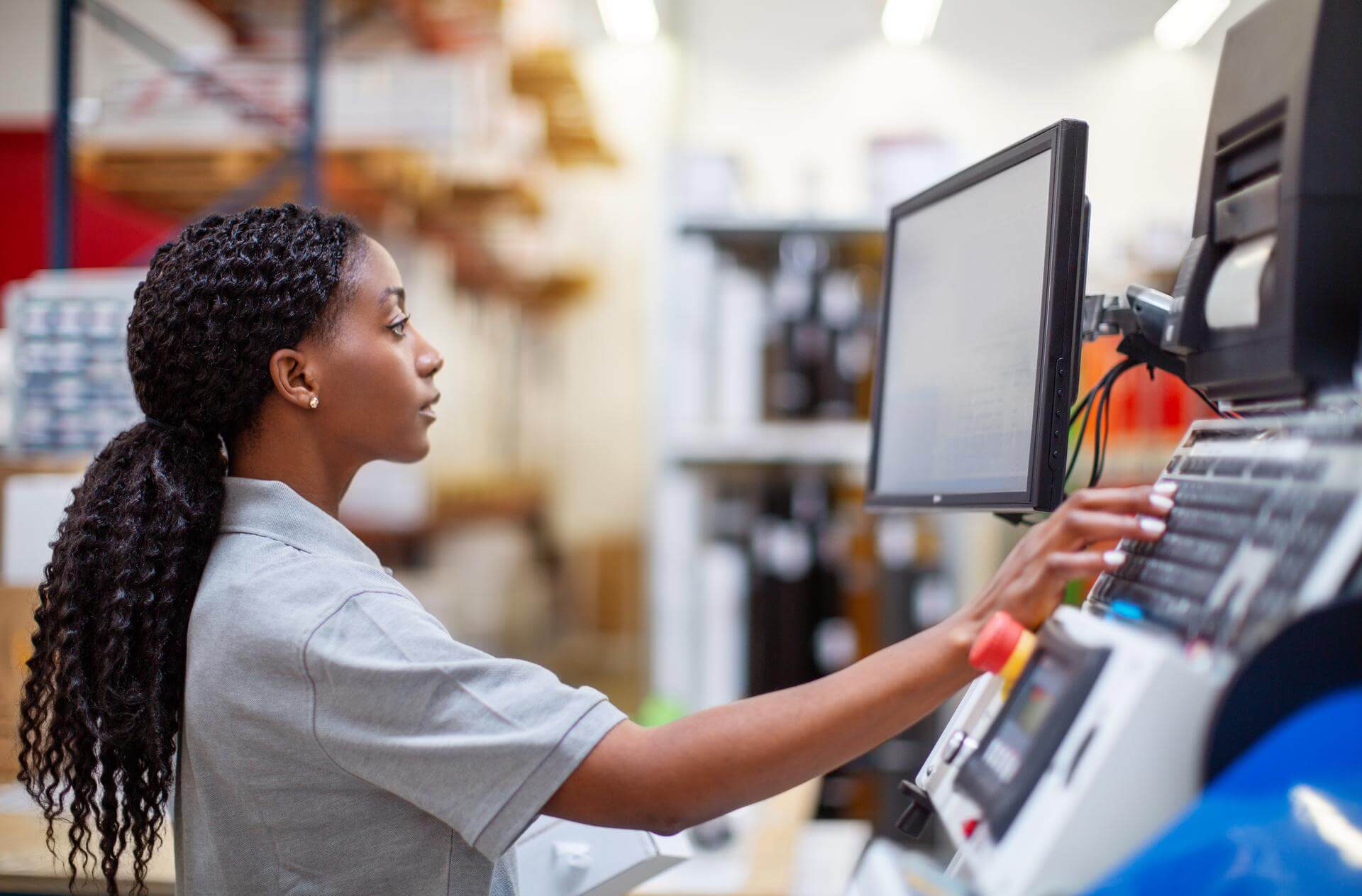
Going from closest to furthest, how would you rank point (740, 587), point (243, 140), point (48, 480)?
1. point (48, 480)
2. point (740, 587)
3. point (243, 140)

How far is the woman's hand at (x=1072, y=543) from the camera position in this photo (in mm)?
792

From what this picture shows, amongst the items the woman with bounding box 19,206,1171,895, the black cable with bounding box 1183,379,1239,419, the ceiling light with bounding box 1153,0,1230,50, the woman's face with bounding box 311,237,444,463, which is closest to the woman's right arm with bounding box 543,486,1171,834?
the woman with bounding box 19,206,1171,895

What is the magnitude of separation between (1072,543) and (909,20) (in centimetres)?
288

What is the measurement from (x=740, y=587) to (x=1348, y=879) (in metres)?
2.06

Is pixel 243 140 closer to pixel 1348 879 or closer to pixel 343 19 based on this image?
pixel 343 19

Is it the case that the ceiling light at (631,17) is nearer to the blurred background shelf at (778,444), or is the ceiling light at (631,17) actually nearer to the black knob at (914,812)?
the blurred background shelf at (778,444)

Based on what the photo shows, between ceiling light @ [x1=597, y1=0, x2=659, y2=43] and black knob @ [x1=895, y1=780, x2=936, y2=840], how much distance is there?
3.15 meters

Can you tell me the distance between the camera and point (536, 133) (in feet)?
14.3

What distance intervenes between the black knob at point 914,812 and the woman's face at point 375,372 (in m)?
0.58

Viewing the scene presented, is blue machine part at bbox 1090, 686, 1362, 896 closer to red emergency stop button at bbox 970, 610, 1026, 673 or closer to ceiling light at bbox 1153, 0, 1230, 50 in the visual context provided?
red emergency stop button at bbox 970, 610, 1026, 673

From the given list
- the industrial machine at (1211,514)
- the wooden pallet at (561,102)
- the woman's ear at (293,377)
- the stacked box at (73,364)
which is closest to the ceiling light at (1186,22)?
the industrial machine at (1211,514)

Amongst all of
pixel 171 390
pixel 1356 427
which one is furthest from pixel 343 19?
pixel 1356 427

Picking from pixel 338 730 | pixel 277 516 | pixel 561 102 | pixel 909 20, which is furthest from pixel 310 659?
pixel 561 102

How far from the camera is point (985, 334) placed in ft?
3.55
